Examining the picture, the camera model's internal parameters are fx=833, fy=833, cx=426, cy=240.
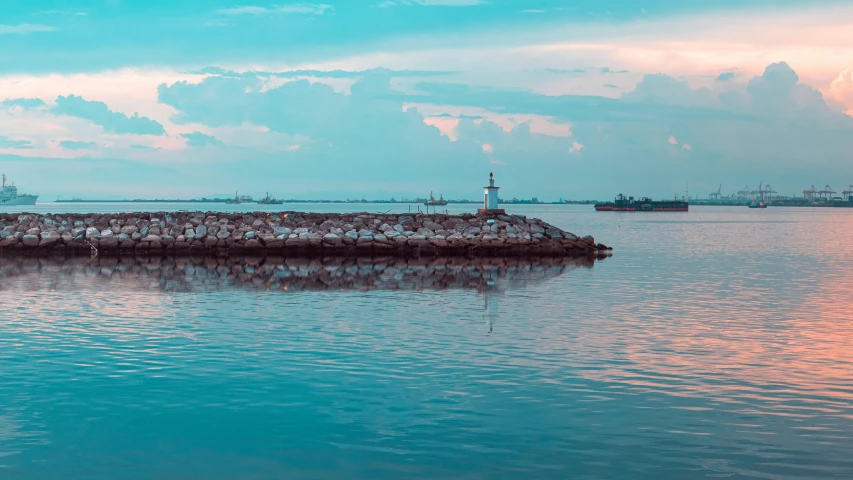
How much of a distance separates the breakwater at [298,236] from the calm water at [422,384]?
53.1ft

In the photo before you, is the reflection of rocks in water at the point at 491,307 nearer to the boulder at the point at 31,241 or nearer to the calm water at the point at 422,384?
the calm water at the point at 422,384

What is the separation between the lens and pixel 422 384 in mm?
11945

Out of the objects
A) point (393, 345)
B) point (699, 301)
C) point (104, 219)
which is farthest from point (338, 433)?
point (104, 219)

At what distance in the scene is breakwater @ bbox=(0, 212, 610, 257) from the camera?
40375 mm

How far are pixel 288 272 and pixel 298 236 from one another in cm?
1033

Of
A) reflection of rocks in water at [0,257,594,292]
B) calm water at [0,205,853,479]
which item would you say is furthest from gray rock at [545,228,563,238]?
calm water at [0,205,853,479]

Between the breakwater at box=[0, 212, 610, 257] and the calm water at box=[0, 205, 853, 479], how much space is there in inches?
637

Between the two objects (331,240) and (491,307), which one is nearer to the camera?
(491,307)

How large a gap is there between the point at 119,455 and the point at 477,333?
8.74 meters

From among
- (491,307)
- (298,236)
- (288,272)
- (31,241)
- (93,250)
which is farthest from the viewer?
(31,241)

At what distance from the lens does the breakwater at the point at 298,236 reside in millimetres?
40375

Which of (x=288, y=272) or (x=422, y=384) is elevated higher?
(x=288, y=272)

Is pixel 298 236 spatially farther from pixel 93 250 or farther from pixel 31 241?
pixel 31 241

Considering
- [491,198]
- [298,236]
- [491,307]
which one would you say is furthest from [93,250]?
[491,307]
